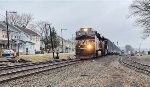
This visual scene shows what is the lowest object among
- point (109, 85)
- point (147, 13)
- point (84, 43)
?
point (109, 85)

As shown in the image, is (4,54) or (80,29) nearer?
(80,29)

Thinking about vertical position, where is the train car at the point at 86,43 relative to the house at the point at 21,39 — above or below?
below

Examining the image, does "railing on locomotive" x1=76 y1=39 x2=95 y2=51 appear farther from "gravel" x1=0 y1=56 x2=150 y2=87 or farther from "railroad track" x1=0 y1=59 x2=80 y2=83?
"gravel" x1=0 y1=56 x2=150 y2=87

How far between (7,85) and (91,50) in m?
31.7

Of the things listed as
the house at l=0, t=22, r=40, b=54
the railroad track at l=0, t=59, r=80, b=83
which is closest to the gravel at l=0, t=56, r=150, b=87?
the railroad track at l=0, t=59, r=80, b=83

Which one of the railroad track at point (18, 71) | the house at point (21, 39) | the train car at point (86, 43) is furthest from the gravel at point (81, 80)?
the house at point (21, 39)

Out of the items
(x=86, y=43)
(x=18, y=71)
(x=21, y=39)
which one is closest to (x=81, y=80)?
A: (x=18, y=71)

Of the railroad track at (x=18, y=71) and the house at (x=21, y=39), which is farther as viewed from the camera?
the house at (x=21, y=39)

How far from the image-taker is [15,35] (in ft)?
333

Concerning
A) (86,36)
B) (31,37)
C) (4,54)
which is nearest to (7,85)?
(86,36)

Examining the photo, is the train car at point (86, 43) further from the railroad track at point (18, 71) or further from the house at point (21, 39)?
the house at point (21, 39)

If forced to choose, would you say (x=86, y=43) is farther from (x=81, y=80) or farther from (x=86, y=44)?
(x=81, y=80)

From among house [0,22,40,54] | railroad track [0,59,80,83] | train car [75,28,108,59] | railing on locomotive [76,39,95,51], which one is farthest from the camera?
house [0,22,40,54]

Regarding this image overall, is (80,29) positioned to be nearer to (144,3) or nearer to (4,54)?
(4,54)
